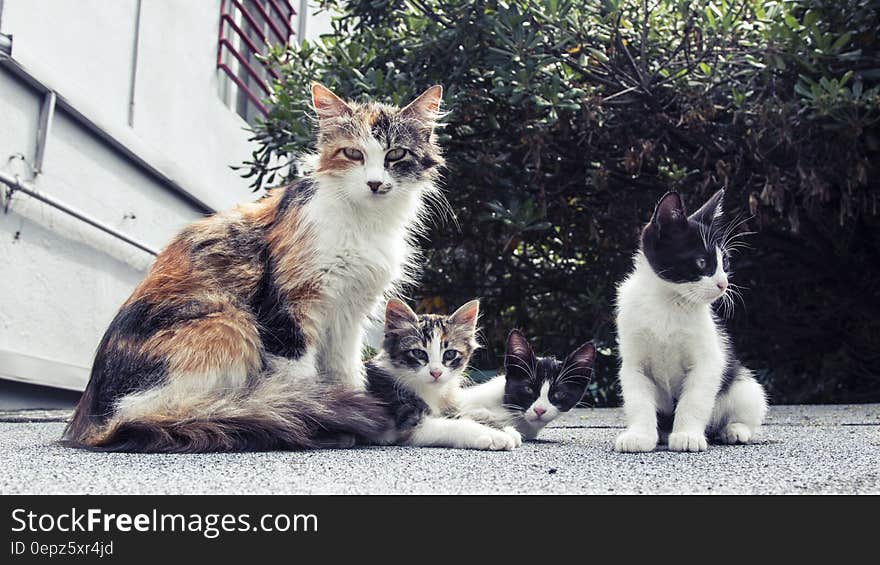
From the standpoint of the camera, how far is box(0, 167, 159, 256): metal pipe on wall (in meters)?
3.59

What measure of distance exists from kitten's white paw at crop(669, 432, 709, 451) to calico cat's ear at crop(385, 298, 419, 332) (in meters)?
1.07

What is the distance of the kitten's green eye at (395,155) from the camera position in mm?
2680

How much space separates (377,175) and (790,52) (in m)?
2.30

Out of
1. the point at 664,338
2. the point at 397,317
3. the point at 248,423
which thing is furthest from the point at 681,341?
the point at 248,423

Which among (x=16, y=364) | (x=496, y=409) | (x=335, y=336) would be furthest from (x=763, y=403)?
(x=16, y=364)

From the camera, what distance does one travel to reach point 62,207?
3967 mm

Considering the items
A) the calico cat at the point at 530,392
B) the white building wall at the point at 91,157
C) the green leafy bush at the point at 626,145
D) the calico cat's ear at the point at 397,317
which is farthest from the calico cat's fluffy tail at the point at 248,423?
the green leafy bush at the point at 626,145

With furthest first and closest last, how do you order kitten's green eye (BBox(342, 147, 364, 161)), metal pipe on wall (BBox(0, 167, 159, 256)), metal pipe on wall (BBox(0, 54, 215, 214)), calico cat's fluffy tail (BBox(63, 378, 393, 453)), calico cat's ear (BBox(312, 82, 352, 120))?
metal pipe on wall (BBox(0, 54, 215, 214)) < metal pipe on wall (BBox(0, 167, 159, 256)) < calico cat's ear (BBox(312, 82, 352, 120)) < kitten's green eye (BBox(342, 147, 364, 161)) < calico cat's fluffy tail (BBox(63, 378, 393, 453))

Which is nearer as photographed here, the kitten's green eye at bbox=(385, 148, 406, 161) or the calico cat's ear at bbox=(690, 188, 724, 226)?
the calico cat's ear at bbox=(690, 188, 724, 226)

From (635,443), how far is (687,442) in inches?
6.0

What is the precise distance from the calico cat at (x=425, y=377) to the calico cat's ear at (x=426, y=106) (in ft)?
2.30

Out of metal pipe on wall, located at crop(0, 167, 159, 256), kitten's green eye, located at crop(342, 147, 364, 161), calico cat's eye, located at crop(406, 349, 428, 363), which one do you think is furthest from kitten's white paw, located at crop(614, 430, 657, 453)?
metal pipe on wall, located at crop(0, 167, 159, 256)

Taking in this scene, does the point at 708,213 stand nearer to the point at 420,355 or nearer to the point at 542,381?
the point at 542,381

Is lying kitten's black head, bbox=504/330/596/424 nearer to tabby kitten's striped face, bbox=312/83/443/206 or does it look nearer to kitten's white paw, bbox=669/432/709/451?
kitten's white paw, bbox=669/432/709/451
